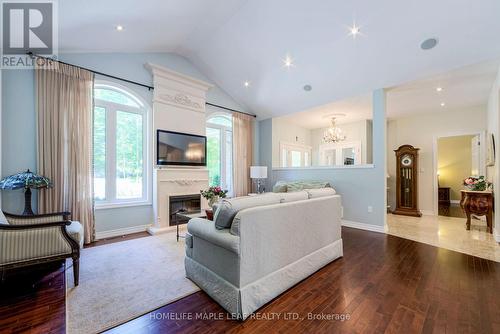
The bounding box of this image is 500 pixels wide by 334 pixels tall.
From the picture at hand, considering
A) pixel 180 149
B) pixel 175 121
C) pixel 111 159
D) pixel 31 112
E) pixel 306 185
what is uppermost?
pixel 175 121

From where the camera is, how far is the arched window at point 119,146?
12.7ft

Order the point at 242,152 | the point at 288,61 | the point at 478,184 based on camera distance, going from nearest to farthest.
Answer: the point at 478,184, the point at 288,61, the point at 242,152

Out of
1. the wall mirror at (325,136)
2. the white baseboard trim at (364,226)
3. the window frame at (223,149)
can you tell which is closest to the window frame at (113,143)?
the window frame at (223,149)

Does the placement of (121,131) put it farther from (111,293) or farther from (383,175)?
(383,175)

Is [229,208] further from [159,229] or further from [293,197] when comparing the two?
[159,229]

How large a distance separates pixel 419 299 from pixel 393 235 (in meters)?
2.28

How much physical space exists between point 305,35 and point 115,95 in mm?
3666

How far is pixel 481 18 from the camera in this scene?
2787 millimetres

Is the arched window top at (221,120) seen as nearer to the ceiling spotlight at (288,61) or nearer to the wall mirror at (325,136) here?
the wall mirror at (325,136)

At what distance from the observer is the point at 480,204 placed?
402 centimetres

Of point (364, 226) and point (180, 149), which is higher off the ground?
point (180, 149)

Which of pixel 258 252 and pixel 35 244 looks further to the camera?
pixel 35 244

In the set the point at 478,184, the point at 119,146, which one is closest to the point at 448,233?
the point at 478,184

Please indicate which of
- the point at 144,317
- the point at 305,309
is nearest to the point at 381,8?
the point at 305,309
